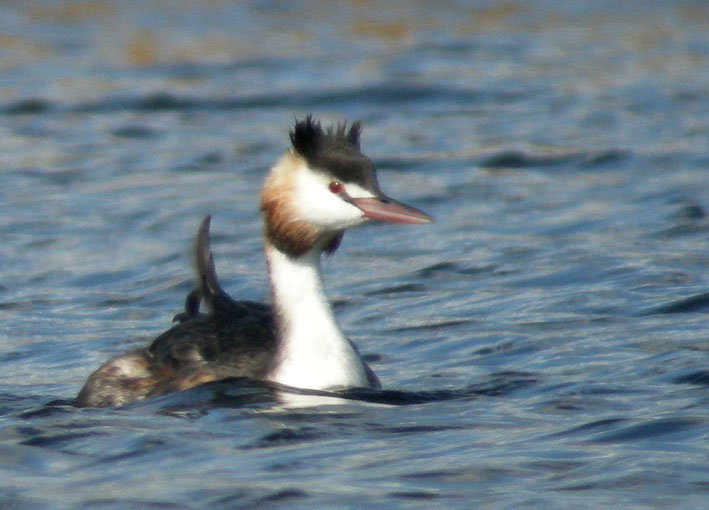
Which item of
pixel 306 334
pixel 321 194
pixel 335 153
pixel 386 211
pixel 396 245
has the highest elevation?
pixel 335 153

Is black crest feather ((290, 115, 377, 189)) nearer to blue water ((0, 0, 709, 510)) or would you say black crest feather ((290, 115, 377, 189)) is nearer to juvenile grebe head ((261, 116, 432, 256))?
juvenile grebe head ((261, 116, 432, 256))

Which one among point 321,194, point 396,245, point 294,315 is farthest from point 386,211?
point 396,245

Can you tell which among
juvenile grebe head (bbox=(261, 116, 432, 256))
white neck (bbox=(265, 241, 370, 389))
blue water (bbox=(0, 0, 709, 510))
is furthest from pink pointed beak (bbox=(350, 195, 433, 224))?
blue water (bbox=(0, 0, 709, 510))

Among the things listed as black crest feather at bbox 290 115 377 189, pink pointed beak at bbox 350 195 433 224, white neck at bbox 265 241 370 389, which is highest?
black crest feather at bbox 290 115 377 189

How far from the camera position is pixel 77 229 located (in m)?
12.7

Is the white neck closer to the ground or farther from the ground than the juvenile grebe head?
closer to the ground

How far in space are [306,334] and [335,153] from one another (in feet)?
2.74

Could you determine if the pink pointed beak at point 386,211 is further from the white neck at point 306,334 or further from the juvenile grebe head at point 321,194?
the white neck at point 306,334

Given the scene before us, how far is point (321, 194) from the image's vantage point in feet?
24.7

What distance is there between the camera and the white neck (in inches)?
297

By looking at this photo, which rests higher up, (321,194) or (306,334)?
(321,194)

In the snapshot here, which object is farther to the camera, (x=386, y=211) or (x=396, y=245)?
(x=396, y=245)

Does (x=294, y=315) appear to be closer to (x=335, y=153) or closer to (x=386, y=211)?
(x=386, y=211)

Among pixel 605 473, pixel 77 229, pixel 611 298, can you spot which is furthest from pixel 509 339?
pixel 77 229
